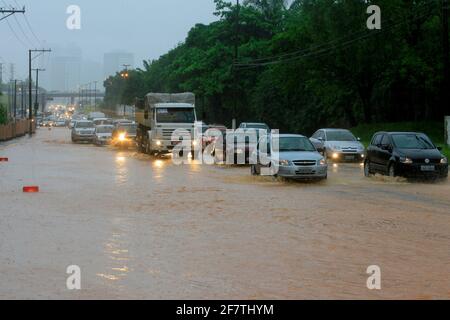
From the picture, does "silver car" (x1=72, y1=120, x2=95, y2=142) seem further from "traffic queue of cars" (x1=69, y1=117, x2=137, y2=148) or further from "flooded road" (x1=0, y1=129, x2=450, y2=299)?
"flooded road" (x1=0, y1=129, x2=450, y2=299)

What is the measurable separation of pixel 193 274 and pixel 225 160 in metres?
24.1

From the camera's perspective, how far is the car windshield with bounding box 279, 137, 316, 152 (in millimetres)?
23214

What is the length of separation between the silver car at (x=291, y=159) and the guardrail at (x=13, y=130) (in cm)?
4053

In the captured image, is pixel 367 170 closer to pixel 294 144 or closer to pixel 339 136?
pixel 294 144

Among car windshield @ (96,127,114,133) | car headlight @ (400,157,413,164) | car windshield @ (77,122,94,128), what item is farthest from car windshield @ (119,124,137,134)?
car headlight @ (400,157,413,164)

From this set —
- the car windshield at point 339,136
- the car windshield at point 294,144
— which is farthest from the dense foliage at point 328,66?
the car windshield at point 294,144

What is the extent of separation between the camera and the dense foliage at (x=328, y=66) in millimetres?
46344

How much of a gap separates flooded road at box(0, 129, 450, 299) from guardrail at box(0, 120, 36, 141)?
4026cm

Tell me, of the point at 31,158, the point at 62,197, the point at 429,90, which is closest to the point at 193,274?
the point at 62,197

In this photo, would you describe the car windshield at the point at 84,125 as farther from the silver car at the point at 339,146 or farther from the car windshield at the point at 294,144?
the car windshield at the point at 294,144

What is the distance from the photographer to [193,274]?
9242mm

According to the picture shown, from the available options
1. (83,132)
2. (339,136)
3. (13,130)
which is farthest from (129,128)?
(13,130)

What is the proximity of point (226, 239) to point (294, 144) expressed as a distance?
38.9 feet
